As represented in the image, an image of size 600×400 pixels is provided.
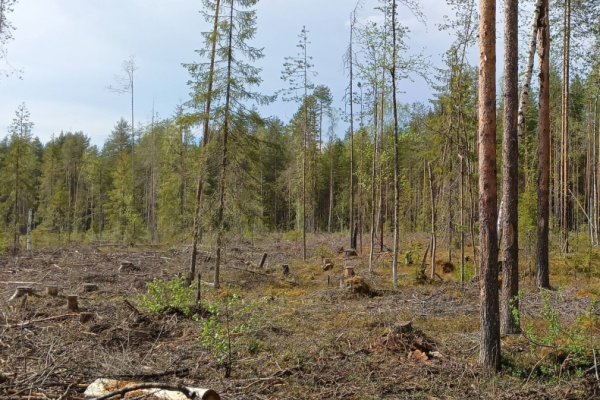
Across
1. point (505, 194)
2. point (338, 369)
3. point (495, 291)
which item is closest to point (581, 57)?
point (505, 194)

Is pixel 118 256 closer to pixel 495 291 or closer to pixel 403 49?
pixel 403 49

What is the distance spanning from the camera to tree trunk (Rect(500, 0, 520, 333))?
23.5 feet

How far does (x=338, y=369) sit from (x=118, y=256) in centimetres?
2033

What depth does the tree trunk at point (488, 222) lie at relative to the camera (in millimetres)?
6359

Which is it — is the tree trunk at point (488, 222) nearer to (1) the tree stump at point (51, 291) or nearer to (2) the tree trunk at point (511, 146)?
(2) the tree trunk at point (511, 146)

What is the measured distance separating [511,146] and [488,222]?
5.51ft

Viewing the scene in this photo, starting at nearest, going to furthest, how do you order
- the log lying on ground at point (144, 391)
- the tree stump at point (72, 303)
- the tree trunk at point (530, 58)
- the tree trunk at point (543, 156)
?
the log lying on ground at point (144, 391) → the tree trunk at point (530, 58) → the tree stump at point (72, 303) → the tree trunk at point (543, 156)

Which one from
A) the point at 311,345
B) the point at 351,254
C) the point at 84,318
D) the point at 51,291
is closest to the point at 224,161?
the point at 51,291

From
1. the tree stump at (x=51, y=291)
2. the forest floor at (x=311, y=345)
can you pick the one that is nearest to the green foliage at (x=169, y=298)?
the forest floor at (x=311, y=345)

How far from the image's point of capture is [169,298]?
33.1ft

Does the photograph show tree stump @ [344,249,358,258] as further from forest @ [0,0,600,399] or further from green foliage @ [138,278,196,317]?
green foliage @ [138,278,196,317]

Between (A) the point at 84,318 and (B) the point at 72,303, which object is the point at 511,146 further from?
(B) the point at 72,303

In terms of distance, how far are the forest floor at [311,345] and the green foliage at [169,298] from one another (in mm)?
27

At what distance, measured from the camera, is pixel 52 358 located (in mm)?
6402
